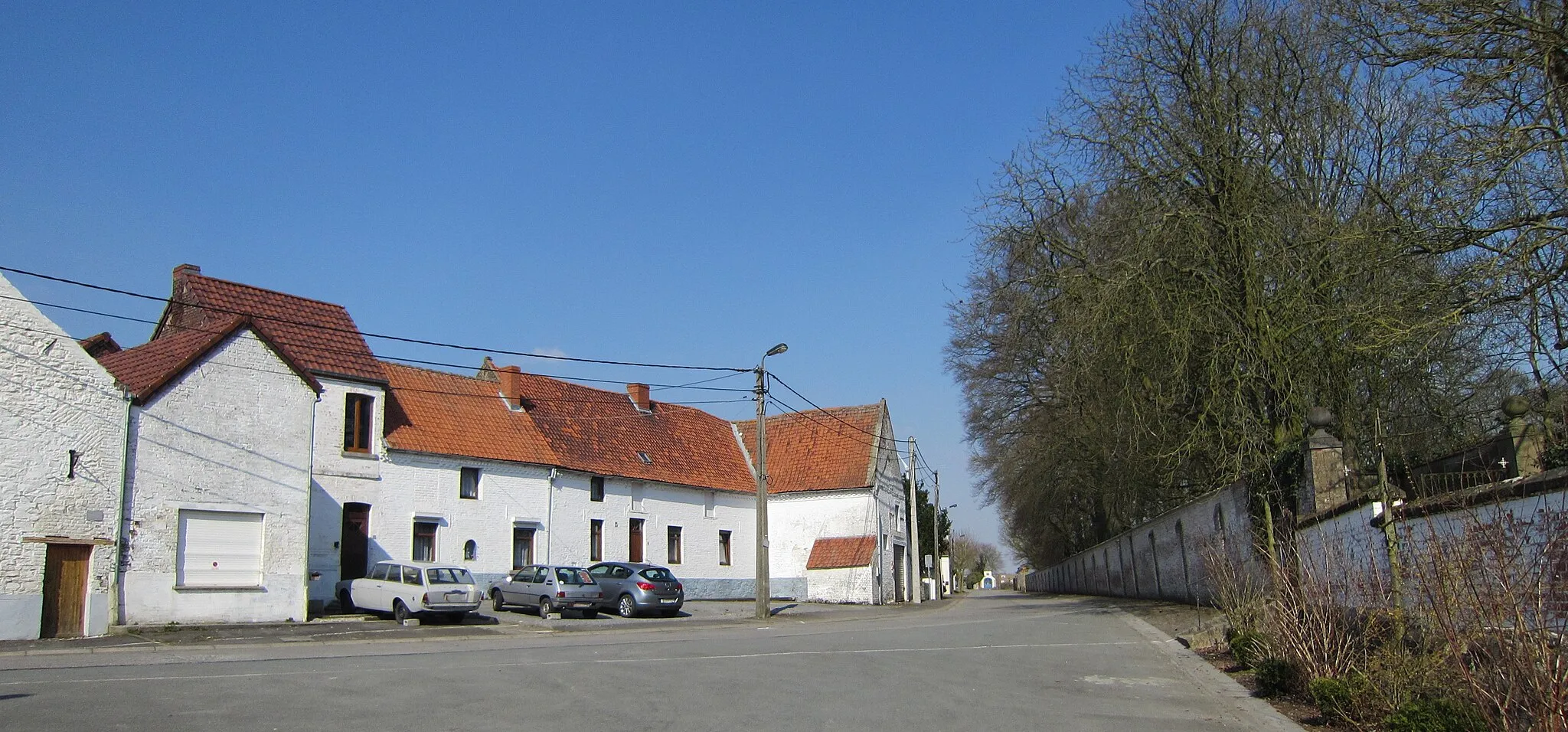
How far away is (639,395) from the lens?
151ft

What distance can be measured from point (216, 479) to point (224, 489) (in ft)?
0.95

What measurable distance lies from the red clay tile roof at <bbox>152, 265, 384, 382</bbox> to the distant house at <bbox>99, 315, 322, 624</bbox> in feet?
4.74

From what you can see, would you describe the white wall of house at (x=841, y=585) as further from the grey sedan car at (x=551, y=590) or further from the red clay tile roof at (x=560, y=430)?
the grey sedan car at (x=551, y=590)

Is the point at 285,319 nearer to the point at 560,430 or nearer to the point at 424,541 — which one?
the point at 424,541

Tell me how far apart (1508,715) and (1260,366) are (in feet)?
48.7

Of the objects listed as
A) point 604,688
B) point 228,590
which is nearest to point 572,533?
point 228,590

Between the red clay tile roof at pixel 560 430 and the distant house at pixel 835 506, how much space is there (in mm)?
2106

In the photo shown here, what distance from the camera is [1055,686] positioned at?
13398 mm

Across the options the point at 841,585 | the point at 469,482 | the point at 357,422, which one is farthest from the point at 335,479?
the point at 841,585

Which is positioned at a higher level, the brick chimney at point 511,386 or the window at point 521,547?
the brick chimney at point 511,386

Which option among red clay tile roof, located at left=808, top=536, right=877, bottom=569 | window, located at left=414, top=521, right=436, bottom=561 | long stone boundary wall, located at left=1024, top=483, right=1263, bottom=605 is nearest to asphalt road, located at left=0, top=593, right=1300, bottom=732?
long stone boundary wall, located at left=1024, top=483, right=1263, bottom=605

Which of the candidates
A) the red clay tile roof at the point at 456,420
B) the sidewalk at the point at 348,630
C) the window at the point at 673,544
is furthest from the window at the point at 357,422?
the window at the point at 673,544

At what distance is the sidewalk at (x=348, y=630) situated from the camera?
19.4 m

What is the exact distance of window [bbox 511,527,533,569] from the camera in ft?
114
